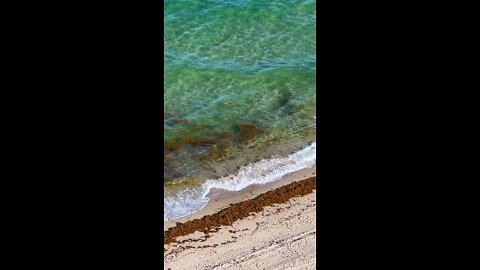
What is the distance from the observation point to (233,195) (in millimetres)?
10133

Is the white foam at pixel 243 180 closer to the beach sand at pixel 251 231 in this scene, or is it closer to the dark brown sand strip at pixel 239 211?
the beach sand at pixel 251 231

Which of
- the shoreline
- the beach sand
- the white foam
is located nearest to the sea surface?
the white foam

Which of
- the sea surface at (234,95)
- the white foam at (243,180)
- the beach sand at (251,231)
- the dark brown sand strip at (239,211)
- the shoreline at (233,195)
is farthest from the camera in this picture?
the sea surface at (234,95)

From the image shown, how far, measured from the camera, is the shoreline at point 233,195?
377 inches

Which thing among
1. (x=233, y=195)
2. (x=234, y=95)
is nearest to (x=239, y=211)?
(x=233, y=195)

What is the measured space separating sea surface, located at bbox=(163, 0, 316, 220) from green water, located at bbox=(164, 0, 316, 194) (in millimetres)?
17

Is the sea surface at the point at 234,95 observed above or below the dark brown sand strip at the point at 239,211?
below

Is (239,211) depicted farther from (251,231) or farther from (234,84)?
(234,84)

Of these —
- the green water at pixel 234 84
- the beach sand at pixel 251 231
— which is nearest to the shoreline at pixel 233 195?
the beach sand at pixel 251 231

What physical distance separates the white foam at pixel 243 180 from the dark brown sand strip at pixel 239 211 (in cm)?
33

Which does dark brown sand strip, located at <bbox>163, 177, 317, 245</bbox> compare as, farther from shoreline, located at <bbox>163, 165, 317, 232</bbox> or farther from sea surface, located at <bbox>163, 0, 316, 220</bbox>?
sea surface, located at <bbox>163, 0, 316, 220</bbox>

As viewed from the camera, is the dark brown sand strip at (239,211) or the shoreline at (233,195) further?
the shoreline at (233,195)
